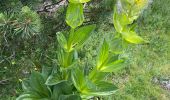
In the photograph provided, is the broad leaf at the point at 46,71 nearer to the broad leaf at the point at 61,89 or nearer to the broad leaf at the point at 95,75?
the broad leaf at the point at 61,89

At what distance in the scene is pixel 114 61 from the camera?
105 inches

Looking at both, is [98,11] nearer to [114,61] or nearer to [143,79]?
[114,61]

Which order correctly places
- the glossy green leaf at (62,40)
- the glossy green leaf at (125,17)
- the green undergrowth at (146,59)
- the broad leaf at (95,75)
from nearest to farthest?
the glossy green leaf at (125,17)
the glossy green leaf at (62,40)
the broad leaf at (95,75)
the green undergrowth at (146,59)

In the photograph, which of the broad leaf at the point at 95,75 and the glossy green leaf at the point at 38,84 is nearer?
the broad leaf at the point at 95,75

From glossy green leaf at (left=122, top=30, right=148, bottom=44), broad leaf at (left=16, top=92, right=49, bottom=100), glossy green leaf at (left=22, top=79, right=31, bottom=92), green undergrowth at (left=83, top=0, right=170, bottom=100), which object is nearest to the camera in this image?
glossy green leaf at (left=122, top=30, right=148, bottom=44)

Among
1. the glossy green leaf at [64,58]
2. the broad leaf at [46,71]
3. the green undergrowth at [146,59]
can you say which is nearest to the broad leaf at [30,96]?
the broad leaf at [46,71]

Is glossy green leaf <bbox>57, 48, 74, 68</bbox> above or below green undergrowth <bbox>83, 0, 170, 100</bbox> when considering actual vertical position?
above

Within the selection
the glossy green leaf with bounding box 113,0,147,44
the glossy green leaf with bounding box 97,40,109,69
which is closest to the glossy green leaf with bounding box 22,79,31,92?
the glossy green leaf with bounding box 97,40,109,69

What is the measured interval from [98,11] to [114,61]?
388 millimetres

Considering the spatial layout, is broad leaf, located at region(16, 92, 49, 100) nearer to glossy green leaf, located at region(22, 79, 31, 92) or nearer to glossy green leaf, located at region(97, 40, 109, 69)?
glossy green leaf, located at region(22, 79, 31, 92)

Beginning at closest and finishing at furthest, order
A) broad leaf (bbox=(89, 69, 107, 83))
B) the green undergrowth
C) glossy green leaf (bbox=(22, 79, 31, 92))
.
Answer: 1. broad leaf (bbox=(89, 69, 107, 83))
2. glossy green leaf (bbox=(22, 79, 31, 92))
3. the green undergrowth

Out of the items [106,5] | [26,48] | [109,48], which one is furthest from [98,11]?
[26,48]

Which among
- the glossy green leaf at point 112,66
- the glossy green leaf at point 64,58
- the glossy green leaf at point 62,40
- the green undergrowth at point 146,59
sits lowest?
the green undergrowth at point 146,59

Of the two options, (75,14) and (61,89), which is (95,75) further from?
(75,14)
